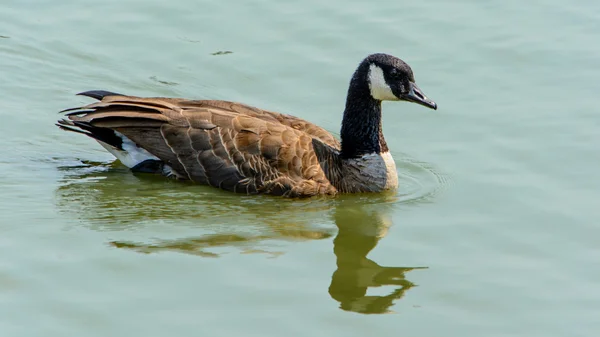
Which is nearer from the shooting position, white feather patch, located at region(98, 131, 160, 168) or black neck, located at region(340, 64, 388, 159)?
black neck, located at region(340, 64, 388, 159)

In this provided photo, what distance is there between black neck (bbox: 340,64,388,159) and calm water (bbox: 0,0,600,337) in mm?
626

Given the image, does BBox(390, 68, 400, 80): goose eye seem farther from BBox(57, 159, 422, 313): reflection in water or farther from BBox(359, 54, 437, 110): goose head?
BBox(57, 159, 422, 313): reflection in water

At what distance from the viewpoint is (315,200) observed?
471 inches

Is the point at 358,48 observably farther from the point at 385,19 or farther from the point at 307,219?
the point at 307,219

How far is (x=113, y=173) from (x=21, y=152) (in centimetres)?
118

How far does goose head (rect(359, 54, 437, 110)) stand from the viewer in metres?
12.0

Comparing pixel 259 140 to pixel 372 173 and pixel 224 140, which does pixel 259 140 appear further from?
pixel 372 173

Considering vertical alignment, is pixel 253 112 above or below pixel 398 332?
above

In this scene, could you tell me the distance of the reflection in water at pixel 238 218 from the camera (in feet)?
33.4

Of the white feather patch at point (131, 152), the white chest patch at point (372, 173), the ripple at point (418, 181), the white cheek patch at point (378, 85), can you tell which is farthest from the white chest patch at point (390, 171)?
the white feather patch at point (131, 152)

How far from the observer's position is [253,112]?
12383mm

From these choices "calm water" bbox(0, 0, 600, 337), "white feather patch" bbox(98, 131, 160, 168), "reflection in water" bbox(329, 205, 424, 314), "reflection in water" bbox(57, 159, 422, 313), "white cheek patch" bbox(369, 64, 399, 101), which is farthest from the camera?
"white feather patch" bbox(98, 131, 160, 168)

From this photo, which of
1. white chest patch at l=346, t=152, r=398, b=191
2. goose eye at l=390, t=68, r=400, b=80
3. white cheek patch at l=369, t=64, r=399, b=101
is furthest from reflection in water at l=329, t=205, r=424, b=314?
goose eye at l=390, t=68, r=400, b=80

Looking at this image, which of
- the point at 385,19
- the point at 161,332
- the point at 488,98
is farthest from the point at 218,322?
the point at 385,19
